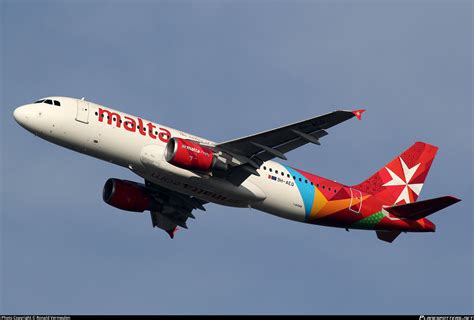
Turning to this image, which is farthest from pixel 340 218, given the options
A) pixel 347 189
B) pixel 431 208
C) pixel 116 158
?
pixel 116 158

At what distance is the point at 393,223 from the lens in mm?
57250

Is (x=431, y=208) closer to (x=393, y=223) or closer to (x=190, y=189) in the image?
(x=393, y=223)

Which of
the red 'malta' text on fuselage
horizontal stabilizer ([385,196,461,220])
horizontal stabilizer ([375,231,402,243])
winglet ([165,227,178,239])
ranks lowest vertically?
horizontal stabilizer ([375,231,402,243])

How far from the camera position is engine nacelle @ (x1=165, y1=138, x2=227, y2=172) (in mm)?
49469

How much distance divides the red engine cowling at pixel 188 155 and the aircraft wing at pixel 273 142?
1.70m

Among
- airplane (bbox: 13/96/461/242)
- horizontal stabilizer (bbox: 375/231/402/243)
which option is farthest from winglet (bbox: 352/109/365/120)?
horizontal stabilizer (bbox: 375/231/402/243)

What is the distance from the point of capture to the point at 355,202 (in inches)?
2227

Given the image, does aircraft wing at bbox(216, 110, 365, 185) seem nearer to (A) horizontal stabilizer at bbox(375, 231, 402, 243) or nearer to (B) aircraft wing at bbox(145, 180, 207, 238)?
(B) aircraft wing at bbox(145, 180, 207, 238)

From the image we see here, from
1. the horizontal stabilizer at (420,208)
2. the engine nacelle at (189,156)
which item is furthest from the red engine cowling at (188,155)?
the horizontal stabilizer at (420,208)

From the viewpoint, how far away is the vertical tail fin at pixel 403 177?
5928 centimetres

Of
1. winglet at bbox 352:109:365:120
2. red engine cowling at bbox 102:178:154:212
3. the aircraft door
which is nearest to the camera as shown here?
winglet at bbox 352:109:365:120

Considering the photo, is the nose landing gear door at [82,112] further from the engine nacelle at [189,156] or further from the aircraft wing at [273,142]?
the aircraft wing at [273,142]

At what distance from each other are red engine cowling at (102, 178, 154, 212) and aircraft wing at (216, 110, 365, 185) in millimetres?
7823

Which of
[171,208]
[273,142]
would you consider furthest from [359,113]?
[171,208]
